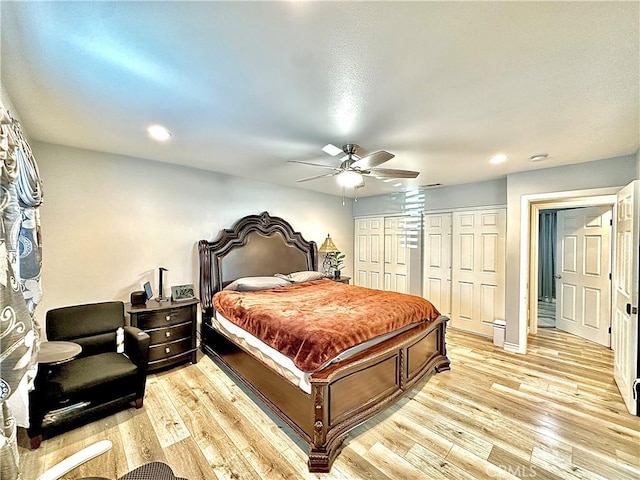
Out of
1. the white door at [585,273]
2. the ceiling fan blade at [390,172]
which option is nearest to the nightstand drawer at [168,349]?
the ceiling fan blade at [390,172]

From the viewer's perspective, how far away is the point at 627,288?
8.50 ft

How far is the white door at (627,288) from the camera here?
2.42 meters

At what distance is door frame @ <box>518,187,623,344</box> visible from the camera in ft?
11.0

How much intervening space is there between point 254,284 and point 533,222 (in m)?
4.56

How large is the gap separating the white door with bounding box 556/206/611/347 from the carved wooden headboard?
14.8ft

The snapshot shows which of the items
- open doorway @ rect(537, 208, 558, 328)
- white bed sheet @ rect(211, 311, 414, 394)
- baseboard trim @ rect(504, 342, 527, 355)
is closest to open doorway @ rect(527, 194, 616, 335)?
baseboard trim @ rect(504, 342, 527, 355)

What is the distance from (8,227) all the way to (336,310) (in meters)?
2.42

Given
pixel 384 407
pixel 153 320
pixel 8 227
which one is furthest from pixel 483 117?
pixel 153 320

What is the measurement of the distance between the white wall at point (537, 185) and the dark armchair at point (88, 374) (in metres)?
4.59

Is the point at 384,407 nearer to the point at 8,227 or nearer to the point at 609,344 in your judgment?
the point at 8,227

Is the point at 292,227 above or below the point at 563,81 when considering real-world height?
below

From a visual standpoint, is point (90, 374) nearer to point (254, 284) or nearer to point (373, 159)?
point (254, 284)

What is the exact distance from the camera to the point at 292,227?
16.4 ft

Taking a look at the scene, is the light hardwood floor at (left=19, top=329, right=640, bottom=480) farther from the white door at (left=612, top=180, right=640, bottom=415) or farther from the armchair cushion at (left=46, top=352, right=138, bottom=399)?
the armchair cushion at (left=46, top=352, right=138, bottom=399)
